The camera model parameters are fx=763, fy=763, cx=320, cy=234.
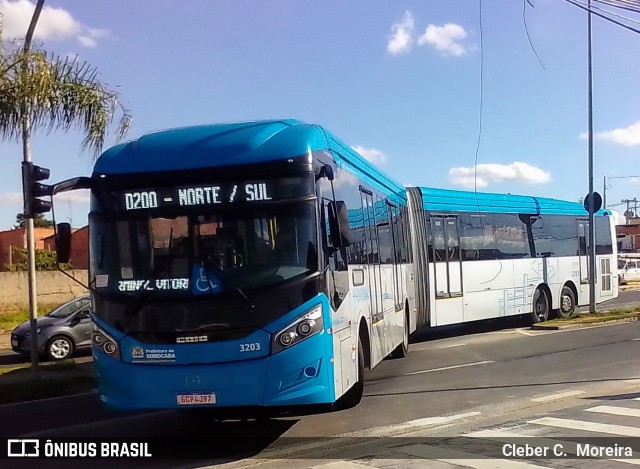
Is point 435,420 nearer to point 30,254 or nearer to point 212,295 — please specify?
point 212,295

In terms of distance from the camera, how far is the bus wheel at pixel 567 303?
2322 cm

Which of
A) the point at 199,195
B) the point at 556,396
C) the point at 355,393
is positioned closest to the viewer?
the point at 199,195

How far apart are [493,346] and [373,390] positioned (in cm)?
643

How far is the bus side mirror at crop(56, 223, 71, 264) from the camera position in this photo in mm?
8672

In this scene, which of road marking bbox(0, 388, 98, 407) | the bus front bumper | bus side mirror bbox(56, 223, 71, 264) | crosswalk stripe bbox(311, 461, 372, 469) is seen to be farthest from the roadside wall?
crosswalk stripe bbox(311, 461, 372, 469)

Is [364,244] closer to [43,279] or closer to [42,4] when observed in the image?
[42,4]

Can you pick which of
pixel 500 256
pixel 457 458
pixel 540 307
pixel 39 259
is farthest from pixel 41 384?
pixel 39 259

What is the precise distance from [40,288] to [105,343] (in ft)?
72.5

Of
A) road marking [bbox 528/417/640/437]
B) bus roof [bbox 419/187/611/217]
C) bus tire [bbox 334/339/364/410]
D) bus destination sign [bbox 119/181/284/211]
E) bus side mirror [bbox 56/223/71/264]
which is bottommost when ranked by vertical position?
road marking [bbox 528/417/640/437]

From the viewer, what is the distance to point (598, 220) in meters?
24.6

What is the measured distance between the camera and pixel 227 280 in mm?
7797

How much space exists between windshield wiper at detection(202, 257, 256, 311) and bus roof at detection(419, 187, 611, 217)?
11503mm

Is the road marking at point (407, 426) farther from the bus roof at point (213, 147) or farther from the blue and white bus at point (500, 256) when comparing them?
the blue and white bus at point (500, 256)

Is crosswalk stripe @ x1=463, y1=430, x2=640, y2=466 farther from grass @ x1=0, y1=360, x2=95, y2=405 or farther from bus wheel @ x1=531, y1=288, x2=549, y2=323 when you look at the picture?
bus wheel @ x1=531, y1=288, x2=549, y2=323
